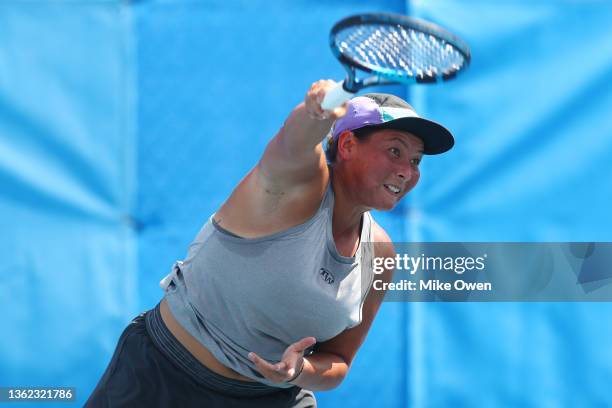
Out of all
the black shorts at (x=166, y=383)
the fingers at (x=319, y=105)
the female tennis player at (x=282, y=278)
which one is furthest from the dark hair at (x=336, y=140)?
the black shorts at (x=166, y=383)

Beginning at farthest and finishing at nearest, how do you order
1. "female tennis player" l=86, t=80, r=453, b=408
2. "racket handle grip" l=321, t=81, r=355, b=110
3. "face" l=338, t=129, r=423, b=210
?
1. "face" l=338, t=129, r=423, b=210
2. "female tennis player" l=86, t=80, r=453, b=408
3. "racket handle grip" l=321, t=81, r=355, b=110

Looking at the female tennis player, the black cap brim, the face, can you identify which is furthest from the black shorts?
the black cap brim

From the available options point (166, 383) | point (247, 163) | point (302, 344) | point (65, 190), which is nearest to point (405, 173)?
point (302, 344)

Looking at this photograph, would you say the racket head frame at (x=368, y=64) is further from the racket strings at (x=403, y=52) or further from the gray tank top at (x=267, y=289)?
the gray tank top at (x=267, y=289)

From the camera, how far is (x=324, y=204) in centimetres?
187

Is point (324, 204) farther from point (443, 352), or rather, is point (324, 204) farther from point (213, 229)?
point (443, 352)

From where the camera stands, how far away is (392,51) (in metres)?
1.74

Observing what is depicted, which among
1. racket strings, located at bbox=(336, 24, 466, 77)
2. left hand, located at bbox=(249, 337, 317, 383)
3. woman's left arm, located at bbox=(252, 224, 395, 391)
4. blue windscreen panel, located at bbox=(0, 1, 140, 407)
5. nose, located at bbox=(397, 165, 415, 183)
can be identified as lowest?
left hand, located at bbox=(249, 337, 317, 383)

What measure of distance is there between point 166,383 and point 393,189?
68cm

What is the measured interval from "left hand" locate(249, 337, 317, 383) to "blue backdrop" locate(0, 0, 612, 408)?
0.98 m

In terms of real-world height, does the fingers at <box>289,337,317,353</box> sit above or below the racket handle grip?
below

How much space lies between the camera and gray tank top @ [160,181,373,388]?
1.84 meters

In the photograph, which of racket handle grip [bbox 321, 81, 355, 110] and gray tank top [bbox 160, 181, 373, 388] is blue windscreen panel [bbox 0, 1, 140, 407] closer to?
gray tank top [bbox 160, 181, 373, 388]

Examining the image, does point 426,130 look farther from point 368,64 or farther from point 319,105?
point 319,105
